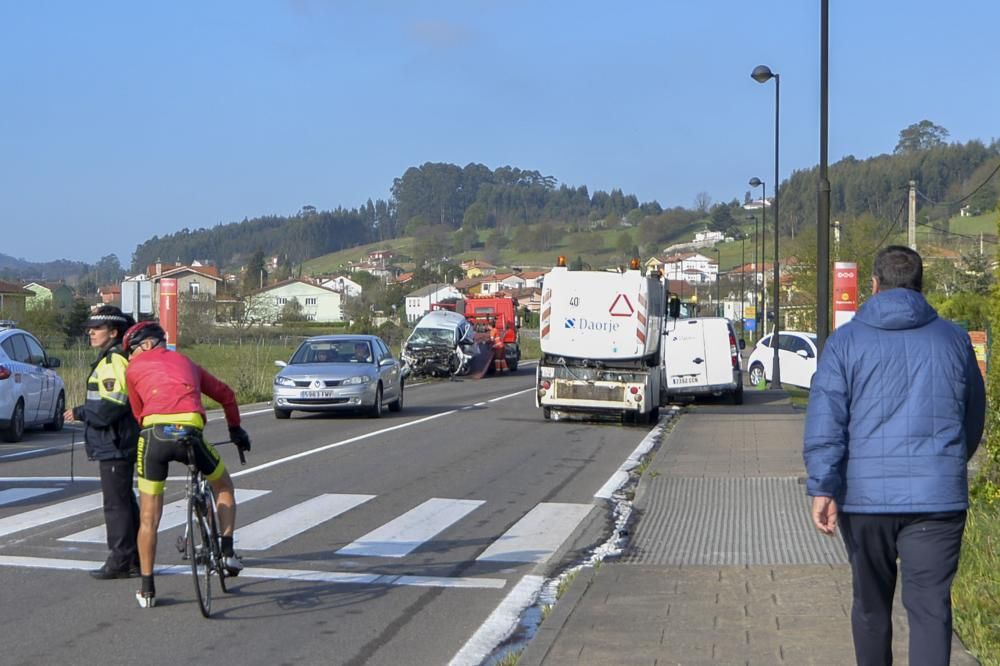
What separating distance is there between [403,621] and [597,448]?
11.5m

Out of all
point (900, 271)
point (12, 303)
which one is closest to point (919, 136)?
point (12, 303)

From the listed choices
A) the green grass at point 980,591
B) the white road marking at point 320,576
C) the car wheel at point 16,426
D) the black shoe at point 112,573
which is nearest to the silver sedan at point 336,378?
the car wheel at point 16,426

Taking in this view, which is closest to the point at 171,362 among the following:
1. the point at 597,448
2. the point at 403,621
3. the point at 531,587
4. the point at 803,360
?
the point at 403,621

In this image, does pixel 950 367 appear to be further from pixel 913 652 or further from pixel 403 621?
pixel 403 621

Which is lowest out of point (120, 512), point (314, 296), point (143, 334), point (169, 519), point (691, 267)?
point (169, 519)

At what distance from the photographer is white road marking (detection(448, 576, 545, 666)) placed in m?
6.72

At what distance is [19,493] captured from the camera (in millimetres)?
12625

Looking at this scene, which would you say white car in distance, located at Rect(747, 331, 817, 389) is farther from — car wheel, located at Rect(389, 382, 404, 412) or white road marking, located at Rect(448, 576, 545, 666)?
white road marking, located at Rect(448, 576, 545, 666)

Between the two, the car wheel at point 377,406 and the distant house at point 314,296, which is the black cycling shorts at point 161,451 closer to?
the car wheel at point 377,406

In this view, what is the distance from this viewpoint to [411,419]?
23.3 m

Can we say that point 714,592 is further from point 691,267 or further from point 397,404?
point 691,267

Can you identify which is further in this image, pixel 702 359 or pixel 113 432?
pixel 702 359

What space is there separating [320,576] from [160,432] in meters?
1.86

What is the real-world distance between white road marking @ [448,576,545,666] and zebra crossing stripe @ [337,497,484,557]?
145 centimetres
